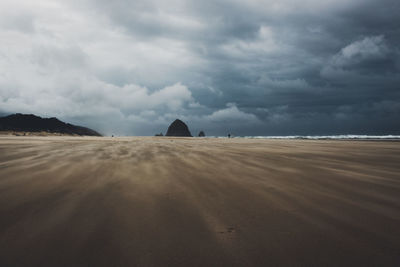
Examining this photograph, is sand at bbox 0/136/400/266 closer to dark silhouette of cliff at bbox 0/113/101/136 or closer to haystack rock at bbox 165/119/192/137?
dark silhouette of cliff at bbox 0/113/101/136

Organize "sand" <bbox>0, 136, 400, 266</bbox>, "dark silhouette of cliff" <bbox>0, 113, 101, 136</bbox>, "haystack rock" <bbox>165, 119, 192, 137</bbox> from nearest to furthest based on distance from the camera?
"sand" <bbox>0, 136, 400, 266</bbox>
"dark silhouette of cliff" <bbox>0, 113, 101, 136</bbox>
"haystack rock" <bbox>165, 119, 192, 137</bbox>

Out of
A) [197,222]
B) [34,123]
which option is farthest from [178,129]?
[197,222]

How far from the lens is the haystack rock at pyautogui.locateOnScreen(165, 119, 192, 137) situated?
9888cm

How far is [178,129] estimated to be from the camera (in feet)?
330

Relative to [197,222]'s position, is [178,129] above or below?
above

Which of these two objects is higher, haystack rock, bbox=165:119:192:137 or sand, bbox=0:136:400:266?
haystack rock, bbox=165:119:192:137

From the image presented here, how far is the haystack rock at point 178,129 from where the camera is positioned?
98.9m

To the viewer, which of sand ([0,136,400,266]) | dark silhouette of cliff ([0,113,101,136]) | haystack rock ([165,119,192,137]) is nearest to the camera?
sand ([0,136,400,266])

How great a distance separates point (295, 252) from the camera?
64.4 inches

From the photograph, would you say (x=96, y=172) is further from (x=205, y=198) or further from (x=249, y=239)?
(x=249, y=239)

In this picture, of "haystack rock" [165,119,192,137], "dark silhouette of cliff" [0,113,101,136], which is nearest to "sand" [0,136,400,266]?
"dark silhouette of cliff" [0,113,101,136]

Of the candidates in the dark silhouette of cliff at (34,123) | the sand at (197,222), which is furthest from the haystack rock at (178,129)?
the sand at (197,222)

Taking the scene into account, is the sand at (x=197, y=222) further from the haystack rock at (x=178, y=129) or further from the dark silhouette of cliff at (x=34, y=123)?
the haystack rock at (x=178, y=129)

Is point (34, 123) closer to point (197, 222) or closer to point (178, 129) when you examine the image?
point (178, 129)
